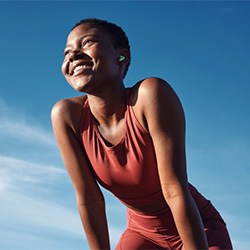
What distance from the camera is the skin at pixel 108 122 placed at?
12.3 ft

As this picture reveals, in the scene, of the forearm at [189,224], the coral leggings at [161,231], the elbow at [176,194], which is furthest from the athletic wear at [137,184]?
the forearm at [189,224]

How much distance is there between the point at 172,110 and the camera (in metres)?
3.79

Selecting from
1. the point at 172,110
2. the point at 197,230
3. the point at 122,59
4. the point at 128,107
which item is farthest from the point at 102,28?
the point at 197,230

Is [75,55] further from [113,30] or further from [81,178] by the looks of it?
[81,178]

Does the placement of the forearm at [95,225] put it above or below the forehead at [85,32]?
below

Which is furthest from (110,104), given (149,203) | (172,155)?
(149,203)

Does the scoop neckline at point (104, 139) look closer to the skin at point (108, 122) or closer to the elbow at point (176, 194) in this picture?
the skin at point (108, 122)

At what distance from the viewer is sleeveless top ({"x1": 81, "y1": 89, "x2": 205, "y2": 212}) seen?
3959 millimetres

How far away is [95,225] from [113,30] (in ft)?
5.59

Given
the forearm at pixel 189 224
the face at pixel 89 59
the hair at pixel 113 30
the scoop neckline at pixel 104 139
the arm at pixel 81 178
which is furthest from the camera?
the arm at pixel 81 178

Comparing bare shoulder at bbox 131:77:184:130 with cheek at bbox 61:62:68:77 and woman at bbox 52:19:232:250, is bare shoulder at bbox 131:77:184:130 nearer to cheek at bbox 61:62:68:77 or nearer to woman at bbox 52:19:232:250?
woman at bbox 52:19:232:250

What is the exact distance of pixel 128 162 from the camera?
4.00m

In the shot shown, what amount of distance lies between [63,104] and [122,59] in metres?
0.69

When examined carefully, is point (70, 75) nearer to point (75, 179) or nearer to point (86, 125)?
point (86, 125)
